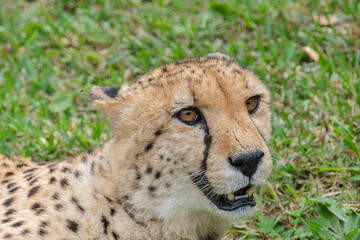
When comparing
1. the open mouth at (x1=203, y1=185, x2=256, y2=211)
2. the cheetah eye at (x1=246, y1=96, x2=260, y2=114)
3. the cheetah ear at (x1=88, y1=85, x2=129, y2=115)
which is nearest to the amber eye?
the cheetah eye at (x1=246, y1=96, x2=260, y2=114)

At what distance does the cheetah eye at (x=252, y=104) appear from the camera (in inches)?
117

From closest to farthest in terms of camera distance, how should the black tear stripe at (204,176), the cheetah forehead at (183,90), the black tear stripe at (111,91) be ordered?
1. the black tear stripe at (204,176)
2. the cheetah forehead at (183,90)
3. the black tear stripe at (111,91)

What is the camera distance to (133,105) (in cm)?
300

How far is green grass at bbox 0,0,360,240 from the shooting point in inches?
147

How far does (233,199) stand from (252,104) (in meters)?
0.51

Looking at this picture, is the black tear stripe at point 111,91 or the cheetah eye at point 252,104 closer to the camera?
the cheetah eye at point 252,104

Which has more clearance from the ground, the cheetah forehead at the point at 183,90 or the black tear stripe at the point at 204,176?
the cheetah forehead at the point at 183,90

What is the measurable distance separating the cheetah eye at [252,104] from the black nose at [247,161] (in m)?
0.38

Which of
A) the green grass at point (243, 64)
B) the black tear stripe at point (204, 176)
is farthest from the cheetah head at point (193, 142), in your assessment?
the green grass at point (243, 64)

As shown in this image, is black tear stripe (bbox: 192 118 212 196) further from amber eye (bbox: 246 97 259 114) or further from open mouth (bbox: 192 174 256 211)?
amber eye (bbox: 246 97 259 114)

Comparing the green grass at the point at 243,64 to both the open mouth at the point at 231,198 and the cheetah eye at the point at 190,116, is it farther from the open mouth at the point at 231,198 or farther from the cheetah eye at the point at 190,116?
the cheetah eye at the point at 190,116

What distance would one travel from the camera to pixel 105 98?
122 inches

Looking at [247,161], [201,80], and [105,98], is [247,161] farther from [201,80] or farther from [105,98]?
[105,98]

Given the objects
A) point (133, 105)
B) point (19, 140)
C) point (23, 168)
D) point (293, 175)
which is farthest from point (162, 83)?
point (19, 140)
